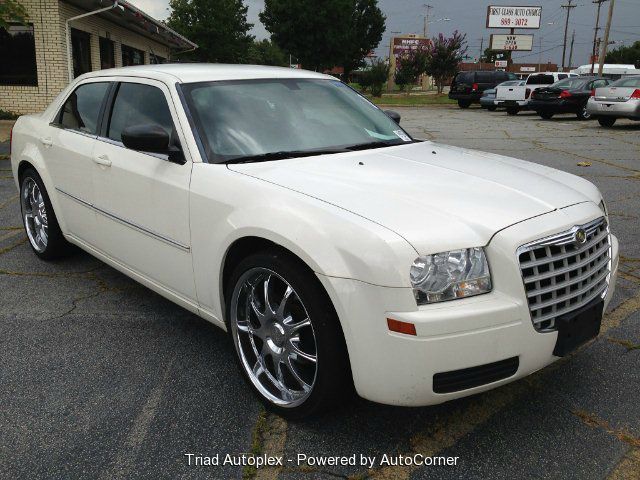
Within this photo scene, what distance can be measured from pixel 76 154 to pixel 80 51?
1600 centimetres

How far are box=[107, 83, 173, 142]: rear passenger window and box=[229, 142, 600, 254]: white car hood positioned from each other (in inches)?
31.2

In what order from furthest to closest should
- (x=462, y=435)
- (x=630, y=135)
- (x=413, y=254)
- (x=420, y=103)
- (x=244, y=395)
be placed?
(x=420, y=103) → (x=630, y=135) → (x=244, y=395) → (x=462, y=435) → (x=413, y=254)

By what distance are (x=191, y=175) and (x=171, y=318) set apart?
1.26 meters

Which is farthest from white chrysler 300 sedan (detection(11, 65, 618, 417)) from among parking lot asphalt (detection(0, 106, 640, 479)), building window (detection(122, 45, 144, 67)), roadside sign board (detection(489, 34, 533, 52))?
roadside sign board (detection(489, 34, 533, 52))

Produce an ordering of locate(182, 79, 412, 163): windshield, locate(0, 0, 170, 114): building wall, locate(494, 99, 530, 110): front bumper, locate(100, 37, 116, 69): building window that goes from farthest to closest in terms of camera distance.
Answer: locate(494, 99, 530, 110): front bumper < locate(100, 37, 116, 69): building window < locate(0, 0, 170, 114): building wall < locate(182, 79, 412, 163): windshield

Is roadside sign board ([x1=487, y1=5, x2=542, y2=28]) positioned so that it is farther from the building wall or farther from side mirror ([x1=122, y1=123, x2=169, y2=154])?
side mirror ([x1=122, y1=123, x2=169, y2=154])

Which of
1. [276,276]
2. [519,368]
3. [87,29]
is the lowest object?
[519,368]

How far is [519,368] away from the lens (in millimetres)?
2443

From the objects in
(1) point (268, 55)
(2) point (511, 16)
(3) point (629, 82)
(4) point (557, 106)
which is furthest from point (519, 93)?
(1) point (268, 55)

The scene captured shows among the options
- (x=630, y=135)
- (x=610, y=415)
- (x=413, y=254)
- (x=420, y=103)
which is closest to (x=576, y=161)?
(x=630, y=135)

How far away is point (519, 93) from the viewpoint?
2497cm

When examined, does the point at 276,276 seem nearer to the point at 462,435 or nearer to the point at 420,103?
the point at 462,435

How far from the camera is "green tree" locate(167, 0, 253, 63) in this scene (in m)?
48.0

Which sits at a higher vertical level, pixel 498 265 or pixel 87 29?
pixel 87 29
